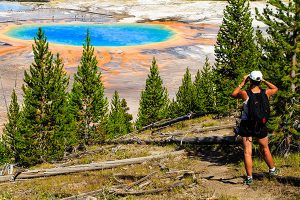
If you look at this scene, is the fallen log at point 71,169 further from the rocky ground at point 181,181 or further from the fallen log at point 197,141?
the fallen log at point 197,141

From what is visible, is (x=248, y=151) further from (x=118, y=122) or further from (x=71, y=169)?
(x=118, y=122)

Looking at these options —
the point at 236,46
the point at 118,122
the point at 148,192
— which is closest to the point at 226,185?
the point at 148,192

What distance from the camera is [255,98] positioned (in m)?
9.52

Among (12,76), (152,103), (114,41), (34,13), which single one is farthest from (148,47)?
(34,13)

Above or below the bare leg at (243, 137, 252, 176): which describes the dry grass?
below

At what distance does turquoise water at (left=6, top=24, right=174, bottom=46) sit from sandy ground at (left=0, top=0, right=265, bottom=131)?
5253 millimetres

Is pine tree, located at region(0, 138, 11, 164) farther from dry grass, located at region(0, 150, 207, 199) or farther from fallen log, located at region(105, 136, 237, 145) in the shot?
dry grass, located at region(0, 150, 207, 199)

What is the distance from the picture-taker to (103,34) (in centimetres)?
10675

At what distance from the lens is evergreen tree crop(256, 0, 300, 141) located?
11922 millimetres

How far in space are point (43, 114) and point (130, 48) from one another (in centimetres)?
5485

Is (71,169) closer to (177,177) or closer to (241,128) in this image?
(177,177)

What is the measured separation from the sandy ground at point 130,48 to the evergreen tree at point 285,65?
24.7 m

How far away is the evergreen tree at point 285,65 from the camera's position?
11.9 m

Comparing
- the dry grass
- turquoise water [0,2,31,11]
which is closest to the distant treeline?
the dry grass
